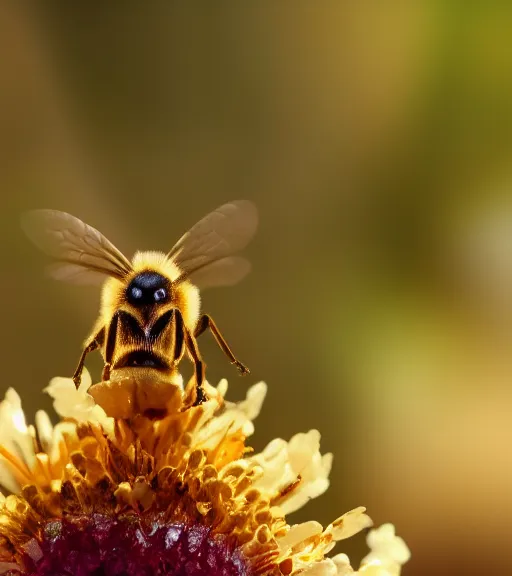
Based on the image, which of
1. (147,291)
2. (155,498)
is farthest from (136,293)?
(155,498)

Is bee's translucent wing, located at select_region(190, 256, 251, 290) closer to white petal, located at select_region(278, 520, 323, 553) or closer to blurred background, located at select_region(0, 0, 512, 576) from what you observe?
white petal, located at select_region(278, 520, 323, 553)

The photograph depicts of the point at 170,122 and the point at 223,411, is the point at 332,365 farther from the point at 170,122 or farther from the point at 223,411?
the point at 223,411

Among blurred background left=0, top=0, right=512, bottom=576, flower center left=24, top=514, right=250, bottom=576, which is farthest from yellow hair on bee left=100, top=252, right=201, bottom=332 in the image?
blurred background left=0, top=0, right=512, bottom=576

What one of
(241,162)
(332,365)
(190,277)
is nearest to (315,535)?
(190,277)

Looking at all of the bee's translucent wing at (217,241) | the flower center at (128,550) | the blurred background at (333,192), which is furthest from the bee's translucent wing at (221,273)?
the blurred background at (333,192)

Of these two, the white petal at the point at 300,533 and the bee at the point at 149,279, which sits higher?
the bee at the point at 149,279

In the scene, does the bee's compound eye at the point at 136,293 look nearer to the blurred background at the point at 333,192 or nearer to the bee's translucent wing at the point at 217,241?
the bee's translucent wing at the point at 217,241
